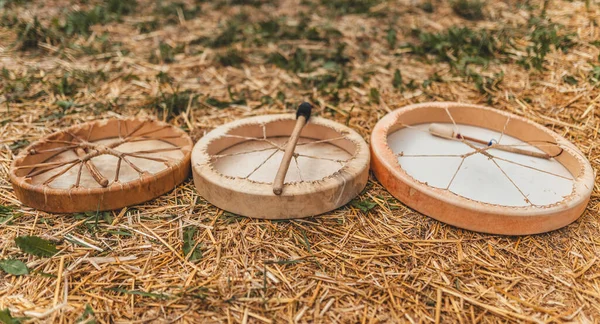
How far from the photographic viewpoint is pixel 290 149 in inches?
91.5

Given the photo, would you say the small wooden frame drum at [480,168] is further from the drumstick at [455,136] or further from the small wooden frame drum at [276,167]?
the small wooden frame drum at [276,167]

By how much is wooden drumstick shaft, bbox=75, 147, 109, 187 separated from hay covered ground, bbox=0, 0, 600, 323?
0.17m

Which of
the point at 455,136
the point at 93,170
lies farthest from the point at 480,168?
the point at 93,170

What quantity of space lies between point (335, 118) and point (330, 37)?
155 cm

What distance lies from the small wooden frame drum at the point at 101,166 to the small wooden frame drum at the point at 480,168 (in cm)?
120

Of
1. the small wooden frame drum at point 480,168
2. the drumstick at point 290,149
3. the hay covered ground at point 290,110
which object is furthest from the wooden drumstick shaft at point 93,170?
the small wooden frame drum at point 480,168

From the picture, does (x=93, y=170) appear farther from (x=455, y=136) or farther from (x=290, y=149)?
(x=455, y=136)

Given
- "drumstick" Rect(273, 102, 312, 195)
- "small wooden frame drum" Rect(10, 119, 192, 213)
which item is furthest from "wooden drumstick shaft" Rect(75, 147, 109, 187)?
"drumstick" Rect(273, 102, 312, 195)

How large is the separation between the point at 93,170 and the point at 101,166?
0.65 ft

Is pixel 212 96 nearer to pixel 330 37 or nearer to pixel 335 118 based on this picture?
pixel 335 118

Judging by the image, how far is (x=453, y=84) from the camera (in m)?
3.55

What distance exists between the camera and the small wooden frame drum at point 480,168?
2104 mm

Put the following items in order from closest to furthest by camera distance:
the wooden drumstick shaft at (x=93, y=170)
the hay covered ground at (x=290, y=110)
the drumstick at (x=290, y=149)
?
the hay covered ground at (x=290, y=110) → the drumstick at (x=290, y=149) → the wooden drumstick shaft at (x=93, y=170)

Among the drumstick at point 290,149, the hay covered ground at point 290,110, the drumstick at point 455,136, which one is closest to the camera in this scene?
the hay covered ground at point 290,110
